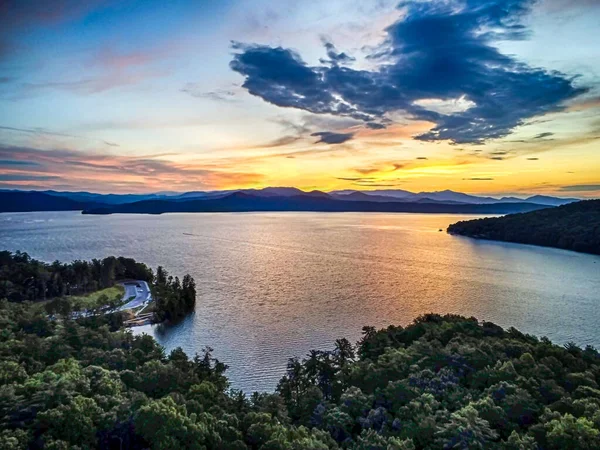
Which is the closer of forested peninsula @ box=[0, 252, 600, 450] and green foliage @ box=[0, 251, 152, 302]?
forested peninsula @ box=[0, 252, 600, 450]

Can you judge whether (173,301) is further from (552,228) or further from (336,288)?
(552,228)

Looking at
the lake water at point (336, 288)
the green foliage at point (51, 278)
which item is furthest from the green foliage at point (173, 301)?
the green foliage at point (51, 278)

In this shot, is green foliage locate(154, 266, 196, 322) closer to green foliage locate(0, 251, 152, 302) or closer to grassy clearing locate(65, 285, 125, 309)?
grassy clearing locate(65, 285, 125, 309)

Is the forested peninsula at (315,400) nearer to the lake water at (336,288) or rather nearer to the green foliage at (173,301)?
the lake water at (336,288)

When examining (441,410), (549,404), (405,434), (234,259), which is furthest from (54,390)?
(234,259)

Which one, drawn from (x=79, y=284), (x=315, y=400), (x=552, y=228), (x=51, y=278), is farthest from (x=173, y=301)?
(x=552, y=228)

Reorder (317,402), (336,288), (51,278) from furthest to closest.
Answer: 1. (336,288)
2. (51,278)
3. (317,402)

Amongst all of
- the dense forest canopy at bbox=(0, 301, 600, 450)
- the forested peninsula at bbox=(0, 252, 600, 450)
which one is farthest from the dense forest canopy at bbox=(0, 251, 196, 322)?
the dense forest canopy at bbox=(0, 301, 600, 450)
